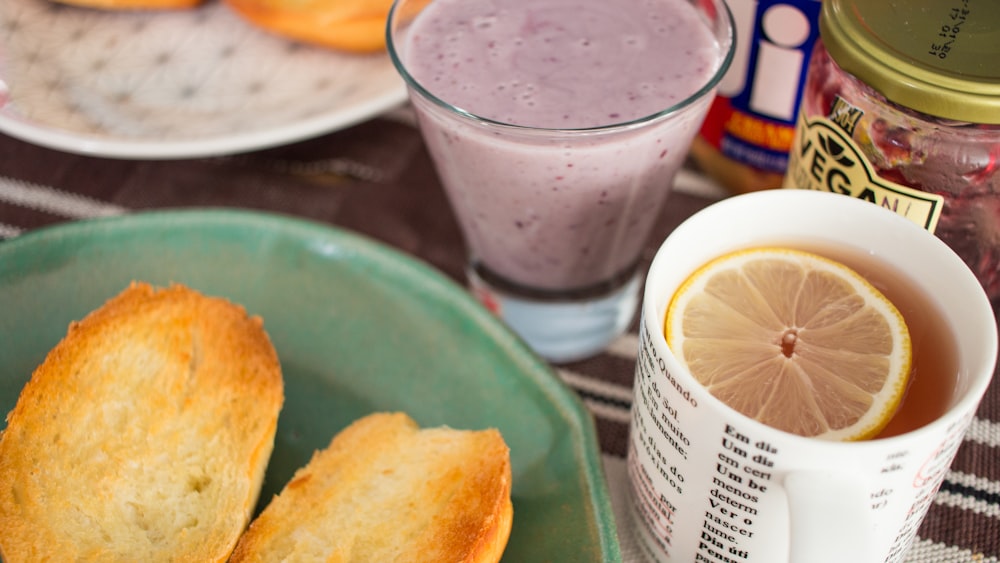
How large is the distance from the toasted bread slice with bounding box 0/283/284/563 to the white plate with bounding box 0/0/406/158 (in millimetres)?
287

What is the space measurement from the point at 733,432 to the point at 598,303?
17.4 inches

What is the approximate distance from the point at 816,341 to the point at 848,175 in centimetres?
18

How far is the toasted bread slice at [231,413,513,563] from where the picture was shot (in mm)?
794

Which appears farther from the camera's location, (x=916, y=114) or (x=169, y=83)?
(x=169, y=83)

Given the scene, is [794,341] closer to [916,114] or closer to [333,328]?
[916,114]

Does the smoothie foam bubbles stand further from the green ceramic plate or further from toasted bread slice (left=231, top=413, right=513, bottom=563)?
toasted bread slice (left=231, top=413, right=513, bottom=563)

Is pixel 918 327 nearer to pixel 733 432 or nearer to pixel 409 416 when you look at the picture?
pixel 733 432

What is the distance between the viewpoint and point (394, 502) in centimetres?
85

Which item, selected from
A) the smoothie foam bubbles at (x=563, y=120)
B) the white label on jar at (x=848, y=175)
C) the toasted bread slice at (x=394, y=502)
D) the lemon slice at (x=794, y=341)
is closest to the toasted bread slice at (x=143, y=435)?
the toasted bread slice at (x=394, y=502)

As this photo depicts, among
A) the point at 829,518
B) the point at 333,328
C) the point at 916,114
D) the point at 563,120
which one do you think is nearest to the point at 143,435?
the point at 333,328

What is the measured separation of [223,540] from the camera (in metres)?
0.81

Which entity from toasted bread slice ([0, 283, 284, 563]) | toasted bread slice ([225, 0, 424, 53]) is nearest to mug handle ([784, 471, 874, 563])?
toasted bread slice ([0, 283, 284, 563])

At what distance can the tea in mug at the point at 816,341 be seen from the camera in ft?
2.39

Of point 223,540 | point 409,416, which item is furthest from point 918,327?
point 223,540
